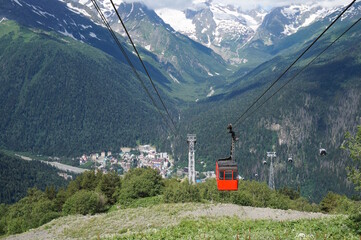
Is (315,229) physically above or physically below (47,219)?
above

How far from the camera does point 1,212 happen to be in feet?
355

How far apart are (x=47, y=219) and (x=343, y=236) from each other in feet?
239

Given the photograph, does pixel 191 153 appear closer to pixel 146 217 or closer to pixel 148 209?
pixel 148 209

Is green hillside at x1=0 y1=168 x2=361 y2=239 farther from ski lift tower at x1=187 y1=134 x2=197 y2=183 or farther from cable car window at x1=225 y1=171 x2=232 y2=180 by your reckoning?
cable car window at x1=225 y1=171 x2=232 y2=180

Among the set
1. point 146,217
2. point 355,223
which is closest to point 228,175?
point 355,223

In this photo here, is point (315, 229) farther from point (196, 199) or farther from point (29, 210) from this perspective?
point (29, 210)

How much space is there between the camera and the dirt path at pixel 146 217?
51406 mm

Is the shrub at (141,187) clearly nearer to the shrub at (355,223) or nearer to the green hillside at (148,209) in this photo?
the green hillside at (148,209)

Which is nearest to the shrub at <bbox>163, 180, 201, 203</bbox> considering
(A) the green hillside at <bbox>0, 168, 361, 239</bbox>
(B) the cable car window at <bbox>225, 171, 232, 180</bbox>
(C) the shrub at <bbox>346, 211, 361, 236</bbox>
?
(A) the green hillside at <bbox>0, 168, 361, 239</bbox>

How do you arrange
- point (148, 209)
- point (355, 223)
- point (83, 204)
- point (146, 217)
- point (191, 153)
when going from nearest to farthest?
point (355, 223)
point (146, 217)
point (148, 209)
point (83, 204)
point (191, 153)

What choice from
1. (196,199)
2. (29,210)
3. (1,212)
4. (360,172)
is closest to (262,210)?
(196,199)

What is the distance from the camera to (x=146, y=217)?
56094mm

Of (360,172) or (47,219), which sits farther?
(47,219)

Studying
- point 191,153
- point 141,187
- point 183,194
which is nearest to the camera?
point 183,194
